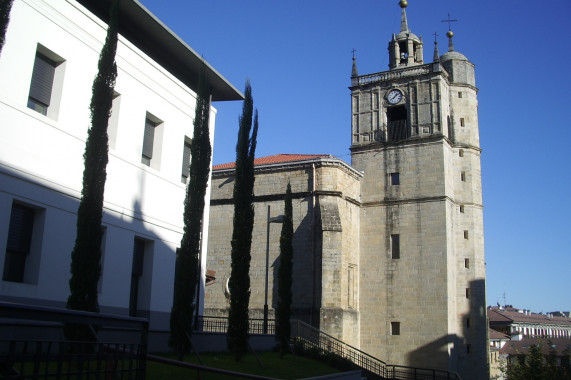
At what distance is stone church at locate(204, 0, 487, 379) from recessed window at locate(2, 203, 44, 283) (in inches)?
672

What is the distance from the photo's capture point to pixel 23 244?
13086mm

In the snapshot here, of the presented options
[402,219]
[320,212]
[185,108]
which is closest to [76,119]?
[185,108]

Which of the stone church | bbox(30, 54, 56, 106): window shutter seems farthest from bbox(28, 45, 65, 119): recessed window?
the stone church

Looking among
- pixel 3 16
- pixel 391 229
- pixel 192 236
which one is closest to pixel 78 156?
pixel 192 236

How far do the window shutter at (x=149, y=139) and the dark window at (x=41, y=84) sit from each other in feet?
13.4

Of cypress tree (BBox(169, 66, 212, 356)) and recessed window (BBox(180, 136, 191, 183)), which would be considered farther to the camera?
recessed window (BBox(180, 136, 191, 183))

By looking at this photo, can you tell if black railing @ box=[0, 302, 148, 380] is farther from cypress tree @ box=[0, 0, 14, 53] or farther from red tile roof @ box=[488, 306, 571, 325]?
red tile roof @ box=[488, 306, 571, 325]

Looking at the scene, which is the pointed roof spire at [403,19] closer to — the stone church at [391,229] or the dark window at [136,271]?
the stone church at [391,229]

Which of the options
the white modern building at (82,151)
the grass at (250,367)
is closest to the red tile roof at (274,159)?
the white modern building at (82,151)

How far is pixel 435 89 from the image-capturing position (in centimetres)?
3397

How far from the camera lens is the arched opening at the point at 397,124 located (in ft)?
113

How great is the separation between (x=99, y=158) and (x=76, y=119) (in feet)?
9.13

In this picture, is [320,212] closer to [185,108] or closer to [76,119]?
[185,108]

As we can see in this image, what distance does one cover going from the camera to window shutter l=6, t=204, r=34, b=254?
12.8 meters
